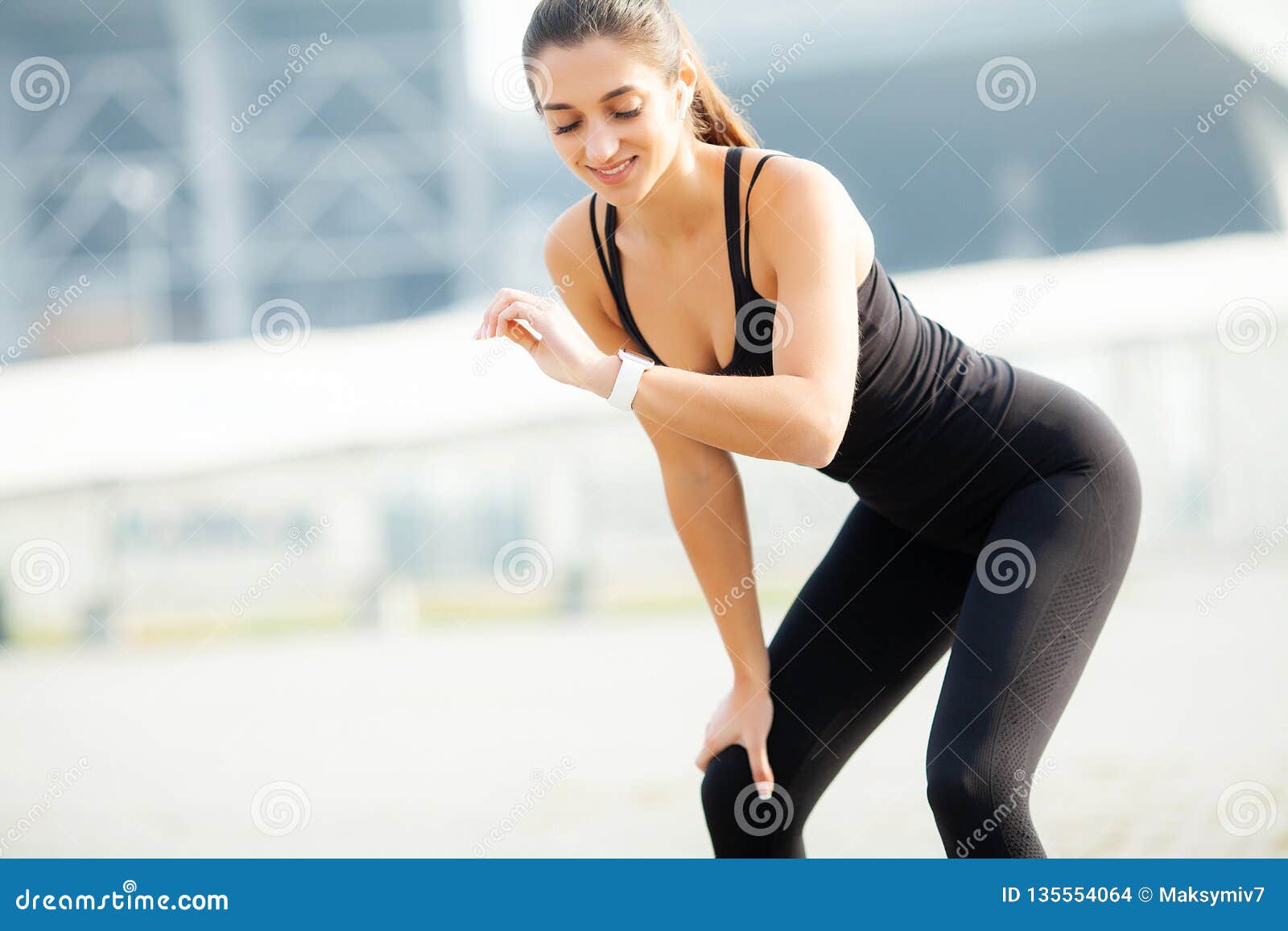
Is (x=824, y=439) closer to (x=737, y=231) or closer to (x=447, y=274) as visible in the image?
(x=737, y=231)

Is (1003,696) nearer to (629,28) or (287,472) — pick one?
(629,28)

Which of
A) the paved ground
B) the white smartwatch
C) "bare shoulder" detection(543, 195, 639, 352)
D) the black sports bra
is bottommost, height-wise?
the white smartwatch

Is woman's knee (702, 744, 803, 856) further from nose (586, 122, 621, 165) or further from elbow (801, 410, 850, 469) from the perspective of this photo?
nose (586, 122, 621, 165)

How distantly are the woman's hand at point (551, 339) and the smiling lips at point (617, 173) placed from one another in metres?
0.18

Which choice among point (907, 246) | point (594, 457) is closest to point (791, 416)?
point (594, 457)

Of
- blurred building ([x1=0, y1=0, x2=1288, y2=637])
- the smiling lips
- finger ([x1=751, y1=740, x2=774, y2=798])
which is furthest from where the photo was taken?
blurred building ([x1=0, y1=0, x2=1288, y2=637])

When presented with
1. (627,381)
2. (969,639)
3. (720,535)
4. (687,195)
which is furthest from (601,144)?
(969,639)

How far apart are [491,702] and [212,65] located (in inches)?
366

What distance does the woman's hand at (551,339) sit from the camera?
125 cm

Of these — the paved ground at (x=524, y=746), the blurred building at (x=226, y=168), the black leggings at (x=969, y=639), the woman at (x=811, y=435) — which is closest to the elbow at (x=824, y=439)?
the woman at (x=811, y=435)

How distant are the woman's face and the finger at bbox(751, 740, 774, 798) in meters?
0.72

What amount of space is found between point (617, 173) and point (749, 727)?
72 cm

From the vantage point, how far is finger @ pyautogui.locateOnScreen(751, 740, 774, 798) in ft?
4.92

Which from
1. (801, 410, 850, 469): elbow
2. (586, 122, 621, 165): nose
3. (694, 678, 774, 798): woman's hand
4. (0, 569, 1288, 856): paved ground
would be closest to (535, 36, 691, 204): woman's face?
(586, 122, 621, 165): nose
